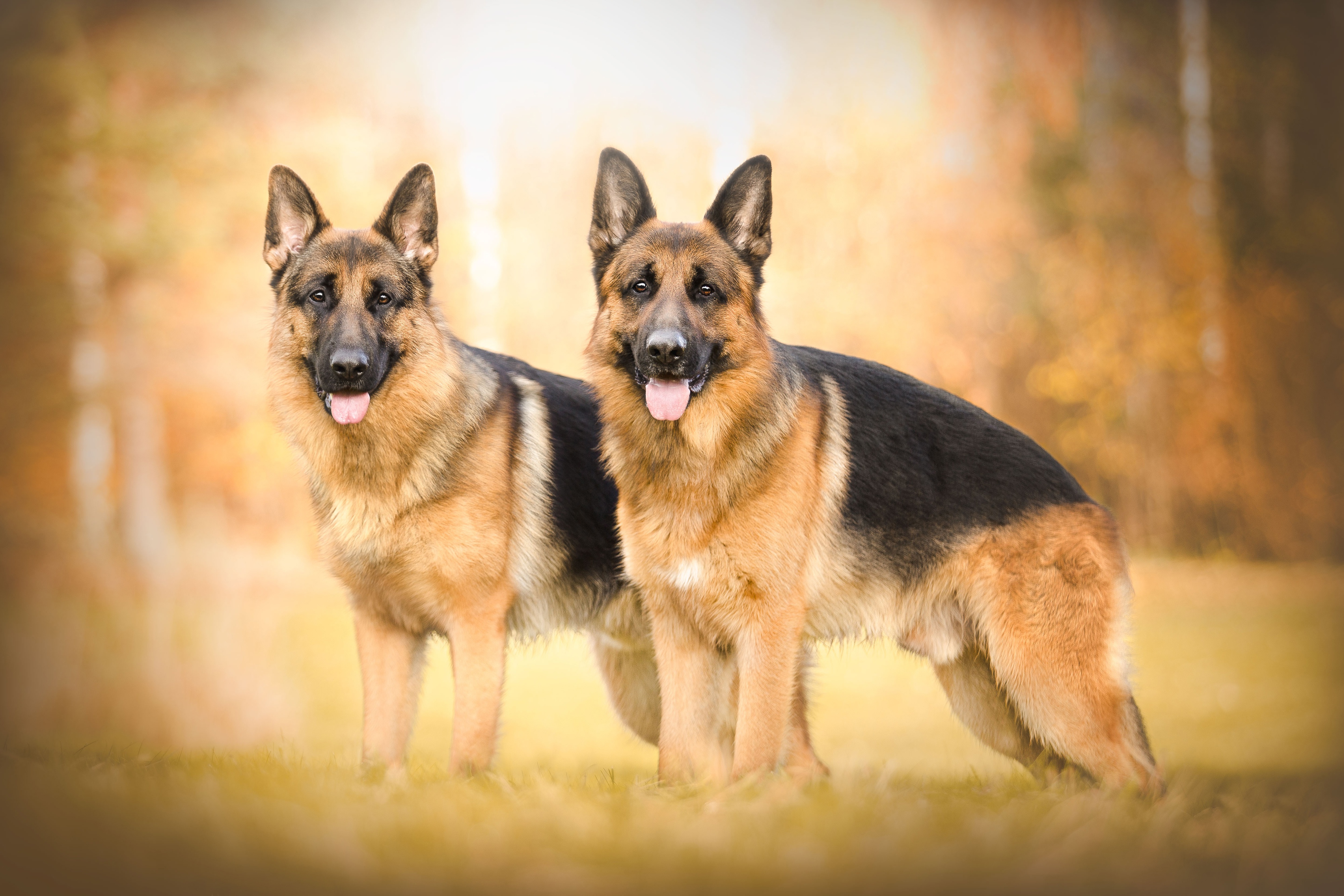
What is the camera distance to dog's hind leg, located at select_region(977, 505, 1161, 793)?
3361mm

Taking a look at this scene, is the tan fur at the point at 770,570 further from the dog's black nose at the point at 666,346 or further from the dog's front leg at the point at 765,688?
the dog's black nose at the point at 666,346

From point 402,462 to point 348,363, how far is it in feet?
1.53

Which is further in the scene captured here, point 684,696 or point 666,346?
point 684,696

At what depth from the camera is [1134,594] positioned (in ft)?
11.5

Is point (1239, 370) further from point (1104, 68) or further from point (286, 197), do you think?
point (286, 197)

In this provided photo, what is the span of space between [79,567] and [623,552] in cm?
593

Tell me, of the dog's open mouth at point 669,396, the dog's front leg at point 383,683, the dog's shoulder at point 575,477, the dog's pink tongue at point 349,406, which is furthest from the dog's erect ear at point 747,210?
the dog's front leg at point 383,683

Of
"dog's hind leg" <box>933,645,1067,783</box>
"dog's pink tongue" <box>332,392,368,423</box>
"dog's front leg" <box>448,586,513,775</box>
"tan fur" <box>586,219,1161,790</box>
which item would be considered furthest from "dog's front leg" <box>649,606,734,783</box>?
"dog's pink tongue" <box>332,392,368,423</box>

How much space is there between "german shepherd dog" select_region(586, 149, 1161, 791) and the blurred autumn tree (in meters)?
2.81

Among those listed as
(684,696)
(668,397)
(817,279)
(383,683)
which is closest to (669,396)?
(668,397)

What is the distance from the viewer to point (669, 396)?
317 cm

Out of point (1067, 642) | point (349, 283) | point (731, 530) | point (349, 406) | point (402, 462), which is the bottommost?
point (1067, 642)

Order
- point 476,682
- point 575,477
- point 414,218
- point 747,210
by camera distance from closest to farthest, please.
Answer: point 747,210 → point 476,682 → point 414,218 → point 575,477

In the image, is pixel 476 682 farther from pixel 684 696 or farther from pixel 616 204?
pixel 616 204
